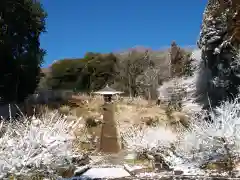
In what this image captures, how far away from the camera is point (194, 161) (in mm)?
8633

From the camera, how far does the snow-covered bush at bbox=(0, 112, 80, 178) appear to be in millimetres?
5770

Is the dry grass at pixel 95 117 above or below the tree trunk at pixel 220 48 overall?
below

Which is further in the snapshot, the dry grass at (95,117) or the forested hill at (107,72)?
the forested hill at (107,72)

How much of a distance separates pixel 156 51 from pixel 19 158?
5465 centimetres

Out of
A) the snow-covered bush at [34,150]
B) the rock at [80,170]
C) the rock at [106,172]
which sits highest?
the snow-covered bush at [34,150]

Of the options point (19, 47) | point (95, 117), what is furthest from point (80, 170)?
point (19, 47)

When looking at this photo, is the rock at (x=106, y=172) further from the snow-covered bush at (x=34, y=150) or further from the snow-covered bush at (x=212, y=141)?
the snow-covered bush at (x=34, y=150)

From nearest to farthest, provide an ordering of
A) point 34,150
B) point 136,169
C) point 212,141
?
point 34,150
point 212,141
point 136,169

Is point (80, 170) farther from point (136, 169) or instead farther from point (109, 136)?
point (109, 136)

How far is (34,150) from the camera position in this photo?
6.09m

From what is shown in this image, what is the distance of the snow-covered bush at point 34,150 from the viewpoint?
5.77 metres

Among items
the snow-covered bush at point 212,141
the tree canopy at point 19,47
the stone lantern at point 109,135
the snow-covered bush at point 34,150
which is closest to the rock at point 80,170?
the snow-covered bush at point 212,141

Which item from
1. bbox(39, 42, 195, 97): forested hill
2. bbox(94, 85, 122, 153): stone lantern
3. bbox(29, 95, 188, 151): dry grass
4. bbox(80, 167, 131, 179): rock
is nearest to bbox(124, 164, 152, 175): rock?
bbox(80, 167, 131, 179): rock

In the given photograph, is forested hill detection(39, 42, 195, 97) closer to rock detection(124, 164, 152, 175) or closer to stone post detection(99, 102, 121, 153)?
stone post detection(99, 102, 121, 153)
